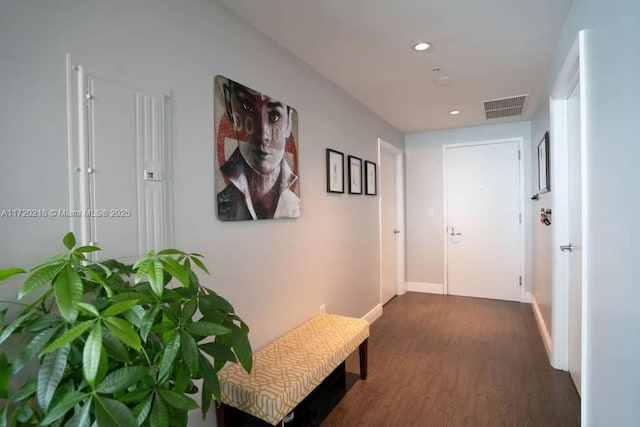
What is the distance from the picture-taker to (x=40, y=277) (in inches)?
28.5

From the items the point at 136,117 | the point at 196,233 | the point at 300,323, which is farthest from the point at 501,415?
the point at 136,117

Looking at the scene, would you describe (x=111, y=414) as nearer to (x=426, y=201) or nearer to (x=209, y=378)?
(x=209, y=378)

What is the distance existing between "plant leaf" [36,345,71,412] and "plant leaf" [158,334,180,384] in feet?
0.62

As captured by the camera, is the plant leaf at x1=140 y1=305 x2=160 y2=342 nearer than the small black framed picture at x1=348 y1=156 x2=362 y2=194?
Yes

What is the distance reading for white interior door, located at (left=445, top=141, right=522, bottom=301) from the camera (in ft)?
14.0

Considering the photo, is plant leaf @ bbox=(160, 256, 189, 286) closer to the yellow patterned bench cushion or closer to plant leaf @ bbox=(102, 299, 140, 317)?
plant leaf @ bbox=(102, 299, 140, 317)

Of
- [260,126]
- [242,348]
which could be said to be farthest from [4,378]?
[260,126]

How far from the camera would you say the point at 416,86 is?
2924mm

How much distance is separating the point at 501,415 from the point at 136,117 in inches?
96.9

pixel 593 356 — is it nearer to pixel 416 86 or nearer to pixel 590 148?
pixel 590 148

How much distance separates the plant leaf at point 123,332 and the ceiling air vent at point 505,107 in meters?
3.61

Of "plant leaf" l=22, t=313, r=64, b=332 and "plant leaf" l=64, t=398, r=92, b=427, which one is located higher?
"plant leaf" l=22, t=313, r=64, b=332

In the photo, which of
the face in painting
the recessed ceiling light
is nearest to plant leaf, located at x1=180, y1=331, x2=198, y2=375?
the face in painting

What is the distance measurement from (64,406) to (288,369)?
1160 millimetres
